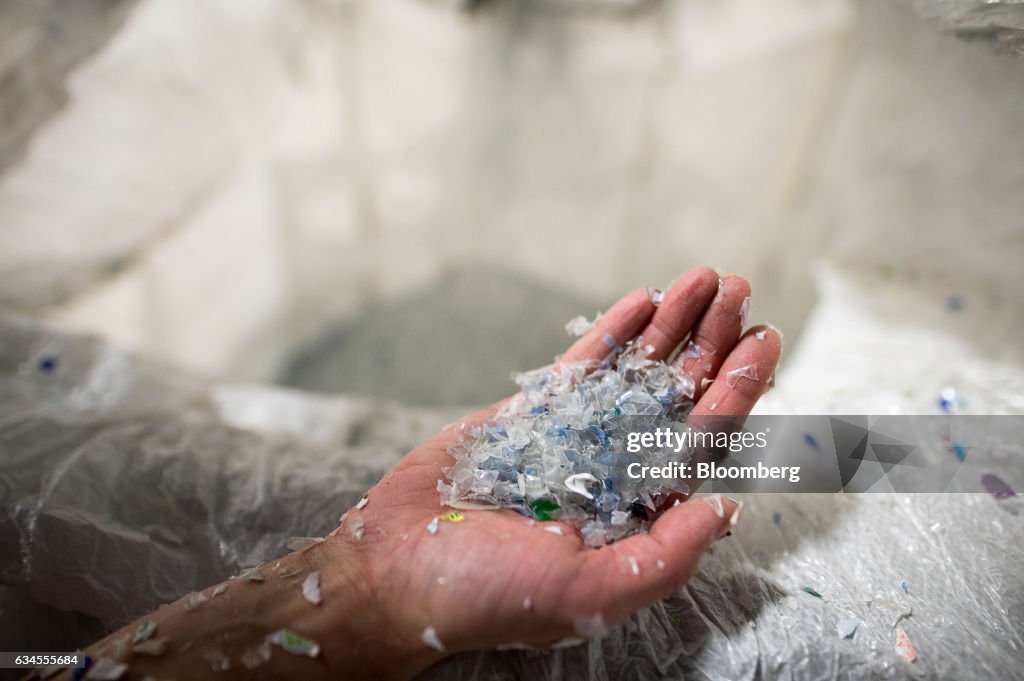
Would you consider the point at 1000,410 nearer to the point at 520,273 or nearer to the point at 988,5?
the point at 988,5

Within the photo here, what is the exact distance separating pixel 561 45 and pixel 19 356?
2.91 m

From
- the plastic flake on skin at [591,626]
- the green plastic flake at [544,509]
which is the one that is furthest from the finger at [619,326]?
the plastic flake on skin at [591,626]

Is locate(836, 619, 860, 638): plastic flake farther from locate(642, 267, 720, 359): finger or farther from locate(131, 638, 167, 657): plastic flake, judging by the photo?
locate(131, 638, 167, 657): plastic flake

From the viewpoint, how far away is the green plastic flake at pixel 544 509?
75cm

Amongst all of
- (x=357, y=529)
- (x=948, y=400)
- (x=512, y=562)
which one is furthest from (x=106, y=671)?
(x=948, y=400)

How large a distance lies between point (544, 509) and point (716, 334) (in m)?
0.43

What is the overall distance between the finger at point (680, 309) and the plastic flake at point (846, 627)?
1.52 feet

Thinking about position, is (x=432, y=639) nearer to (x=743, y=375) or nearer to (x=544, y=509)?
(x=544, y=509)

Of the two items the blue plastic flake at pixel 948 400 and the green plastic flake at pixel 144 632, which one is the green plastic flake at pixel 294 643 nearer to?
the green plastic flake at pixel 144 632

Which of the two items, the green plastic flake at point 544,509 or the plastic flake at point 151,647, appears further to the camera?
the green plastic flake at point 544,509

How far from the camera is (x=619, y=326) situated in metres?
0.98

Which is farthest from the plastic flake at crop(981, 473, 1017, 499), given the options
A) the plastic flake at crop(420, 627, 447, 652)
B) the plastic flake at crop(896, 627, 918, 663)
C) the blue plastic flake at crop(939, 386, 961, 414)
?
the plastic flake at crop(420, 627, 447, 652)

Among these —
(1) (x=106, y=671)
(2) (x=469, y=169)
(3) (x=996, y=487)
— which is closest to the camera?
(1) (x=106, y=671)

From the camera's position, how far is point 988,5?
968 mm
